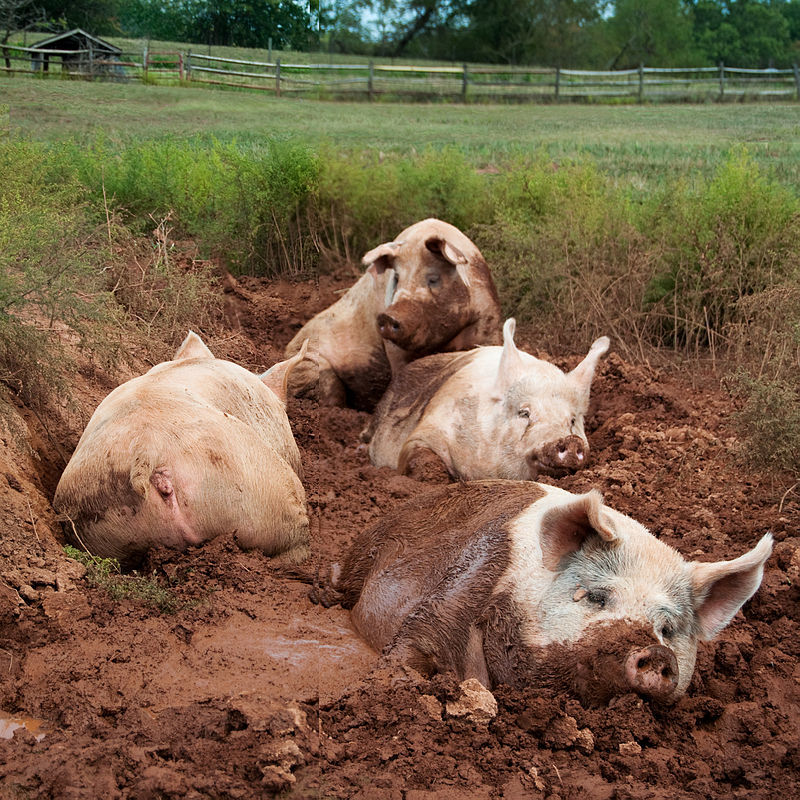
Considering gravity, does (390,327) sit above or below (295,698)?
above

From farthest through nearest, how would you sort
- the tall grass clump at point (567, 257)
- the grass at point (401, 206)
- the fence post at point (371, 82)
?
the fence post at point (371, 82)
the tall grass clump at point (567, 257)
the grass at point (401, 206)

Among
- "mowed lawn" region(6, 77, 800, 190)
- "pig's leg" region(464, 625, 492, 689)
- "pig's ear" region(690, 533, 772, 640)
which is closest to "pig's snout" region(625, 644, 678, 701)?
"pig's ear" region(690, 533, 772, 640)

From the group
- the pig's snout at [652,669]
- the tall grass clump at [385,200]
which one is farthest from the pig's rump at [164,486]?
the tall grass clump at [385,200]

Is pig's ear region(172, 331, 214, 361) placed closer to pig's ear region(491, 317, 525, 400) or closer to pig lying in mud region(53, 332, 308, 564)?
pig lying in mud region(53, 332, 308, 564)

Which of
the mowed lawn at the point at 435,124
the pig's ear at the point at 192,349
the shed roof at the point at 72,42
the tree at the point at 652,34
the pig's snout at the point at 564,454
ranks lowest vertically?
the pig's snout at the point at 564,454

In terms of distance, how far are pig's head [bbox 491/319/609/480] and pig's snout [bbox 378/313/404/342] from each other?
51.1 inches

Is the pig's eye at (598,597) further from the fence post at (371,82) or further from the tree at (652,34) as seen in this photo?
the tree at (652,34)

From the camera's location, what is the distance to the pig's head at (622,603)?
3.35 metres

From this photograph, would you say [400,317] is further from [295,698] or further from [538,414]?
[295,698]

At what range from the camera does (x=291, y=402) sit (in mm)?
8375

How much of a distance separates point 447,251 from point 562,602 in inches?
193

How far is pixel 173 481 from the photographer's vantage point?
4398 mm

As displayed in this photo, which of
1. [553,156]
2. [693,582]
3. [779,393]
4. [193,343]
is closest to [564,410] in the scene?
[779,393]

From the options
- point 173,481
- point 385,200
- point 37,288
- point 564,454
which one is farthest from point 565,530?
point 385,200
